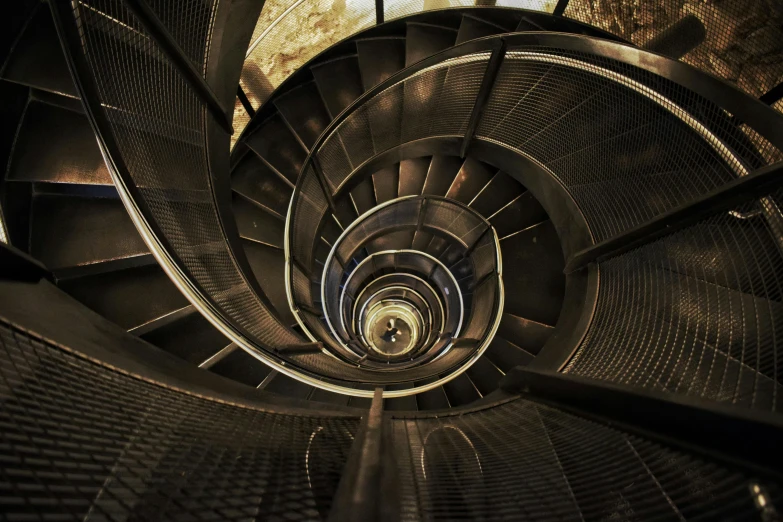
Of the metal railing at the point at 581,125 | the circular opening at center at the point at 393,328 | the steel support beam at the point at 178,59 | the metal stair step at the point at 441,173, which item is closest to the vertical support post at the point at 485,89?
the metal railing at the point at 581,125

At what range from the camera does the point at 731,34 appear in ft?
10.2

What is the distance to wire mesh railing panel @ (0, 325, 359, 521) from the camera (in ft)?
3.67

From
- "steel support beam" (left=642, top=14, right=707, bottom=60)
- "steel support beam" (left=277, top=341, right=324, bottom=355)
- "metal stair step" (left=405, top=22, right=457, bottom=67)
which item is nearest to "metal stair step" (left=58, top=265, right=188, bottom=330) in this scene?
"steel support beam" (left=277, top=341, right=324, bottom=355)

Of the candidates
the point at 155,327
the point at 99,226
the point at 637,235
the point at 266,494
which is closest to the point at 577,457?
the point at 266,494

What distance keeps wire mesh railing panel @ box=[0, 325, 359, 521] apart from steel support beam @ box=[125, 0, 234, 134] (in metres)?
1.81

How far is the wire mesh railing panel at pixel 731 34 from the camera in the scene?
2977 mm

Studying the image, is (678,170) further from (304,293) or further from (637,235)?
(304,293)

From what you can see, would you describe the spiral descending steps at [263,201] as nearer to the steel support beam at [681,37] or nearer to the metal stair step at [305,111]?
the metal stair step at [305,111]

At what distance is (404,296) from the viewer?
35.7 ft

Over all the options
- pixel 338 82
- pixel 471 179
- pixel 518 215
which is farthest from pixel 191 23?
pixel 518 215

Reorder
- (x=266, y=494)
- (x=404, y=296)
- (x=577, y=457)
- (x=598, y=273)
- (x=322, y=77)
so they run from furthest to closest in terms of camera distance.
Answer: (x=404, y=296), (x=322, y=77), (x=598, y=273), (x=577, y=457), (x=266, y=494)

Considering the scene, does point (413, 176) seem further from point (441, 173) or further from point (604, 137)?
point (604, 137)

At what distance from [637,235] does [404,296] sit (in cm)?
812

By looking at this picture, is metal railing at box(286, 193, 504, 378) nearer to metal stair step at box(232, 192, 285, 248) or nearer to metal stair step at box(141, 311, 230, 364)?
metal stair step at box(232, 192, 285, 248)
